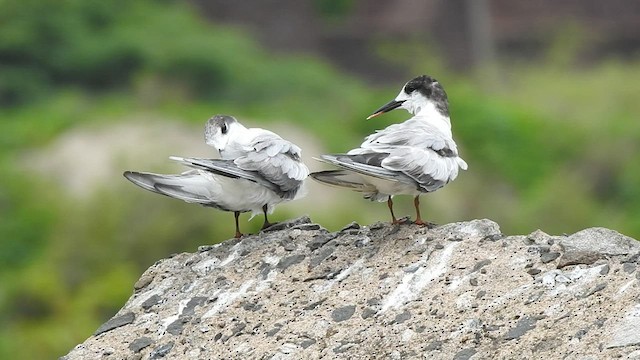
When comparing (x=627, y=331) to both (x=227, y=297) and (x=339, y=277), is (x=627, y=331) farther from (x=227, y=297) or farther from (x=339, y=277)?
(x=227, y=297)

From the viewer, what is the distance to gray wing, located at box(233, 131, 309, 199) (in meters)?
9.21

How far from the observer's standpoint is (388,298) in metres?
8.31

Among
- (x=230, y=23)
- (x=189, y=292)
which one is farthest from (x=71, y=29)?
(x=189, y=292)

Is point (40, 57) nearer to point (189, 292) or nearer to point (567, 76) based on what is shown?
point (567, 76)

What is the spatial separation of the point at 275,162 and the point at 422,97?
0.89 metres

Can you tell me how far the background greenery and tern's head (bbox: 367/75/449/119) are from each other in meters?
7.82

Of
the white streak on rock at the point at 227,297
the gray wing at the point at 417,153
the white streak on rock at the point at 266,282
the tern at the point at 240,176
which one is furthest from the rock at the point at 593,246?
the tern at the point at 240,176

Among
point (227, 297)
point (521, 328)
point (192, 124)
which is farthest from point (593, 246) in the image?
point (192, 124)

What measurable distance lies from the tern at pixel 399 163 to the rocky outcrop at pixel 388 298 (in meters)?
0.19

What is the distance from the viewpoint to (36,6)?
29.8 meters

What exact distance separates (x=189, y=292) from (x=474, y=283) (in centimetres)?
143

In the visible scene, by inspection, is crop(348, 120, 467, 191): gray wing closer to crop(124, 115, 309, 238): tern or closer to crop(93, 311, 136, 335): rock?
crop(124, 115, 309, 238): tern

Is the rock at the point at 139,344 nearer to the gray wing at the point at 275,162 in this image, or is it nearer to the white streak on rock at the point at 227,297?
the white streak on rock at the point at 227,297

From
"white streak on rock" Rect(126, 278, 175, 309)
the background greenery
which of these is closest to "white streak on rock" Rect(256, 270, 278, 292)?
"white streak on rock" Rect(126, 278, 175, 309)
